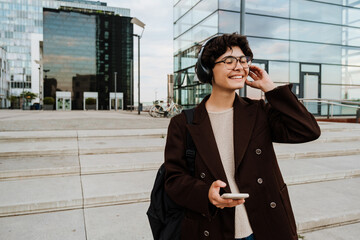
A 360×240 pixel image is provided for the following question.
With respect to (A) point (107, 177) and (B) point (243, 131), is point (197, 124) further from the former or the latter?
(A) point (107, 177)

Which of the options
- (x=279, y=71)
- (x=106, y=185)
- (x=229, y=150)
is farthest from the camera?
(x=279, y=71)

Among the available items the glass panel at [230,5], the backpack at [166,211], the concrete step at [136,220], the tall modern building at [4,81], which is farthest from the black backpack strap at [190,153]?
the tall modern building at [4,81]

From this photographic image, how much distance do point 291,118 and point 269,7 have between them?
18464mm

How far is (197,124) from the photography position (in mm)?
1337

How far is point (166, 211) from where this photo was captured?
4.53 feet

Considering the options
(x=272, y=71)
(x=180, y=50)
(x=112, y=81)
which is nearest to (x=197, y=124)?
(x=272, y=71)

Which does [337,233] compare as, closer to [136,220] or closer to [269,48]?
[136,220]

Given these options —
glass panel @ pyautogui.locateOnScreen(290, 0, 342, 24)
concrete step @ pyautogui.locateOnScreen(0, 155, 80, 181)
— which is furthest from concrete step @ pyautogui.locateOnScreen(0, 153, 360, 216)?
glass panel @ pyautogui.locateOnScreen(290, 0, 342, 24)

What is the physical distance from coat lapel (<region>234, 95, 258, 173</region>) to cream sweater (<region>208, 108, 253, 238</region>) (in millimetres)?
44

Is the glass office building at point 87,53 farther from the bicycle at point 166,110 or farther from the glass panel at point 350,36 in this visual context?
the glass panel at point 350,36

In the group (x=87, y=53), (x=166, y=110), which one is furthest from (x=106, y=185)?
(x=87, y=53)

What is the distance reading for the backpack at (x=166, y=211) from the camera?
1.34 metres

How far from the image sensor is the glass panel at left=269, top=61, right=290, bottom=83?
1738cm

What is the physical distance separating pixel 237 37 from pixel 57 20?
7342cm
